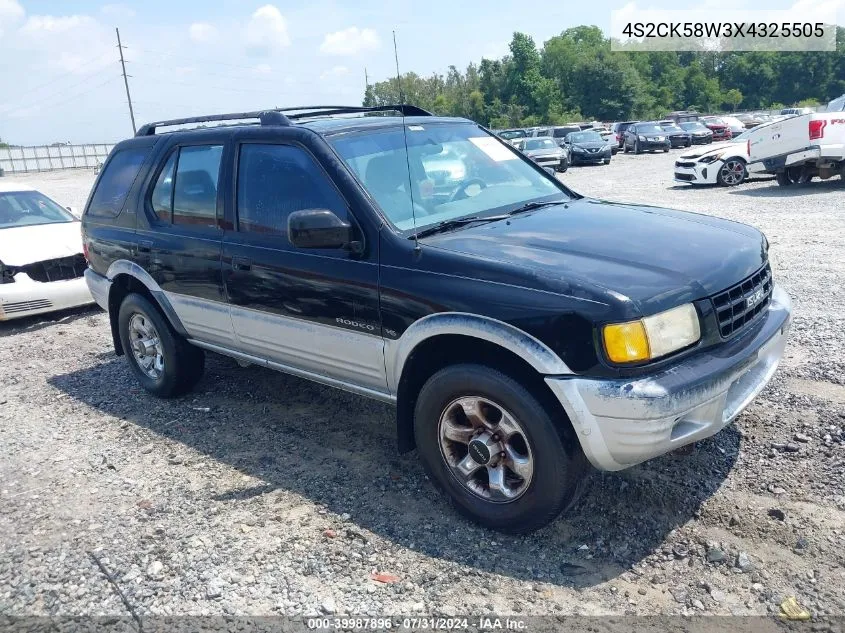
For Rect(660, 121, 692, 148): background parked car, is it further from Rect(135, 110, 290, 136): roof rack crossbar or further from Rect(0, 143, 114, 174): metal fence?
Rect(0, 143, 114, 174): metal fence

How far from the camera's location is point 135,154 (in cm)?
552

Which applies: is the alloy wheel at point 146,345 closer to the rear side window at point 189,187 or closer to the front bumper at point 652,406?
the rear side window at point 189,187

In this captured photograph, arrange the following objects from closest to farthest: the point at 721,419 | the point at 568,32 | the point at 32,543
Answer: the point at 721,419, the point at 32,543, the point at 568,32

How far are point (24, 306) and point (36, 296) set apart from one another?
6.3 inches

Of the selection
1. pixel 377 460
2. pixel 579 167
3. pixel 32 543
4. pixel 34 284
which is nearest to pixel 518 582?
pixel 377 460

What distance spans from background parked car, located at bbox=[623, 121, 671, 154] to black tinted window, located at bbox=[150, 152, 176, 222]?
1237 inches

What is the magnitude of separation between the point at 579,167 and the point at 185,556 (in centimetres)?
2796

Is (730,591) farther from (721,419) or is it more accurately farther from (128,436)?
(128,436)

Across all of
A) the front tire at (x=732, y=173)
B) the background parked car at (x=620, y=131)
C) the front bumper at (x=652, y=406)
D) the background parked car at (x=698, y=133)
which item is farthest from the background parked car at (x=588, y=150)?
the front bumper at (x=652, y=406)

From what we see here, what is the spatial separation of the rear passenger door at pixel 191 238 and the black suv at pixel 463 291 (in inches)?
0.6

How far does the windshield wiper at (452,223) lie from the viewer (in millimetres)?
3777

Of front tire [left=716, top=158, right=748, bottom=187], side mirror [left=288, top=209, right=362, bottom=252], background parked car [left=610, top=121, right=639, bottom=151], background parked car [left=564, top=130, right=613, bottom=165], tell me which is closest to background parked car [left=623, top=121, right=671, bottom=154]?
background parked car [left=610, top=121, right=639, bottom=151]

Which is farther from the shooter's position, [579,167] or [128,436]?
[579,167]

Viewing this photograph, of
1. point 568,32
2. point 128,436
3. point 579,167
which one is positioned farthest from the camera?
point 568,32
